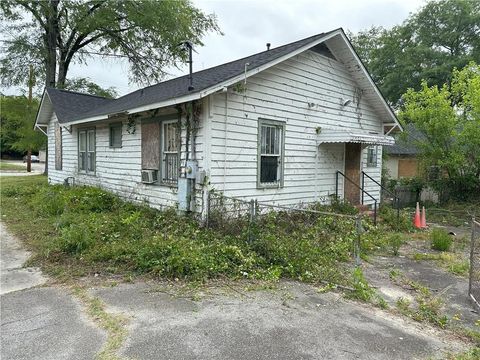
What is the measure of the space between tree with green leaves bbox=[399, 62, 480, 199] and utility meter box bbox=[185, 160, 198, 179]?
32.6 feet

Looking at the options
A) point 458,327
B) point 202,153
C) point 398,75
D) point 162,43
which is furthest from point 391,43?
point 458,327

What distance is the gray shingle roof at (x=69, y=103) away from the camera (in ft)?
44.6

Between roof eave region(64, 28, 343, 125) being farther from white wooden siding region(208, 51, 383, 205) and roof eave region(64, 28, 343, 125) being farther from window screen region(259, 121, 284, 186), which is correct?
window screen region(259, 121, 284, 186)

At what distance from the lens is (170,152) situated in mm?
7957

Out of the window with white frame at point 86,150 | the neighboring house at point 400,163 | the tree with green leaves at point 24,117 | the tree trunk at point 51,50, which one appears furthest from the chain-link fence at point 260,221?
the tree trunk at point 51,50

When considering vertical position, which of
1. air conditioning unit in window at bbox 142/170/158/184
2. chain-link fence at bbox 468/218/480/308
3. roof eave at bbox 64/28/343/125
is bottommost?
chain-link fence at bbox 468/218/480/308

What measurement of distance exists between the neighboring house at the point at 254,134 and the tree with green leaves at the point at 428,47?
22.5 metres

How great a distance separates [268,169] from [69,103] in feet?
35.8

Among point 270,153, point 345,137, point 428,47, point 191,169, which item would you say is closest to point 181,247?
point 191,169

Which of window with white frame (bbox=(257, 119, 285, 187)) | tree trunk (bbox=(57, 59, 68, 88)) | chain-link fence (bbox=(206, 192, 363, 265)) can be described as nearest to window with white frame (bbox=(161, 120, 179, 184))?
chain-link fence (bbox=(206, 192, 363, 265))

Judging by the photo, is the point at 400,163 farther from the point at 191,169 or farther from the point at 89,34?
the point at 89,34

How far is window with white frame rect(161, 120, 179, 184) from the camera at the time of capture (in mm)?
7840

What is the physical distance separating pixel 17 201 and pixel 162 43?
57.3 feet

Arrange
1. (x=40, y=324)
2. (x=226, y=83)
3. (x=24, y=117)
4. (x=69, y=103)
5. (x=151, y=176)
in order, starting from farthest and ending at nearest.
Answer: (x=24, y=117)
(x=69, y=103)
(x=151, y=176)
(x=226, y=83)
(x=40, y=324)
